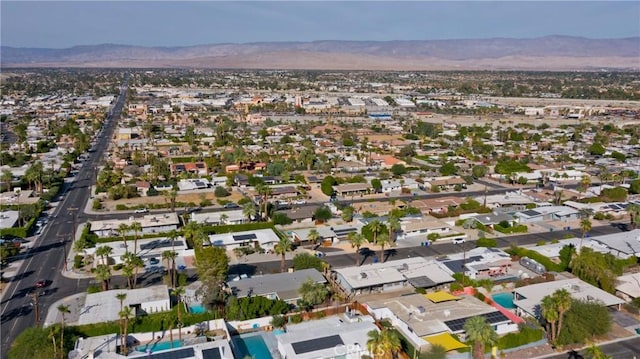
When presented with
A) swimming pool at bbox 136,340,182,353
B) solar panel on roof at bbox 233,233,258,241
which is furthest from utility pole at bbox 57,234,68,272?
swimming pool at bbox 136,340,182,353

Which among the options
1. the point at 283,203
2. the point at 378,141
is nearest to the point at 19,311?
the point at 283,203

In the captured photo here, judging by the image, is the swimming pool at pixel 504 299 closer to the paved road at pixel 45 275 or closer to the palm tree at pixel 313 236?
the palm tree at pixel 313 236

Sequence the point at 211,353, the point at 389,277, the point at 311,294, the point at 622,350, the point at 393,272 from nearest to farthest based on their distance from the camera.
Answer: the point at 211,353 < the point at 622,350 < the point at 311,294 < the point at 389,277 < the point at 393,272

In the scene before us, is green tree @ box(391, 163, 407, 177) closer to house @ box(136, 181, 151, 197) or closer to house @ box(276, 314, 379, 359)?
house @ box(136, 181, 151, 197)

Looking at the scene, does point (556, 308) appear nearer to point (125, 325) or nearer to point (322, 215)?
point (125, 325)

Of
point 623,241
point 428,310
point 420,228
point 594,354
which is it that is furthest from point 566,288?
point 420,228

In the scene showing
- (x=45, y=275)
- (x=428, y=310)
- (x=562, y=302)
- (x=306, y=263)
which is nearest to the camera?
(x=562, y=302)
